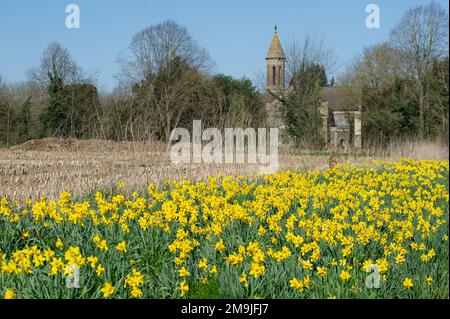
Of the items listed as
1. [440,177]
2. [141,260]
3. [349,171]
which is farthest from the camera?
[349,171]

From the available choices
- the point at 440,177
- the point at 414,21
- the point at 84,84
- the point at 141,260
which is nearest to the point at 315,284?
the point at 141,260

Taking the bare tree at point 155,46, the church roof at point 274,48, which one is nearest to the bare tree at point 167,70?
the bare tree at point 155,46

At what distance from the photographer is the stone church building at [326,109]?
84.3 feet

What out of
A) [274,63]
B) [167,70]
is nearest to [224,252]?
[167,70]

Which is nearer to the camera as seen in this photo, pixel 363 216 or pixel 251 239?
pixel 251 239

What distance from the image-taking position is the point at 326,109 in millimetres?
46688

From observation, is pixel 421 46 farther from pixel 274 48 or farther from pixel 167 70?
pixel 274 48

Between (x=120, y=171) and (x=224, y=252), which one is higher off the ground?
(x=120, y=171)

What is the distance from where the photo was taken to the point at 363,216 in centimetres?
590

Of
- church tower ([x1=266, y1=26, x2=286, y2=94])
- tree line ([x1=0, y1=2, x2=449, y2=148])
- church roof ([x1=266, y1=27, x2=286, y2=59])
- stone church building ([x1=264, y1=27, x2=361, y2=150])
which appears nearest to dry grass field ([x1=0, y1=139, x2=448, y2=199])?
tree line ([x1=0, y1=2, x2=449, y2=148])

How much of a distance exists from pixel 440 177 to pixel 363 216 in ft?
12.8
